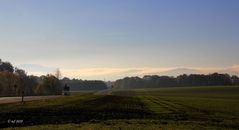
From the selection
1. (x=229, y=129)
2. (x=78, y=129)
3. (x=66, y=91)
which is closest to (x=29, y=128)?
(x=78, y=129)

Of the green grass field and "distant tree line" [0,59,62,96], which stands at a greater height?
"distant tree line" [0,59,62,96]

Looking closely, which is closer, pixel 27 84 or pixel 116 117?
pixel 116 117

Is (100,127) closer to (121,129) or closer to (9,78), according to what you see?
(121,129)

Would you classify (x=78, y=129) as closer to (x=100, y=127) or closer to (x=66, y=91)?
(x=100, y=127)

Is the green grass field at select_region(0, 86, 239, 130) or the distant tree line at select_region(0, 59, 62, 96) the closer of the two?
the green grass field at select_region(0, 86, 239, 130)

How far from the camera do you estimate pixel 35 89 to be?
557ft

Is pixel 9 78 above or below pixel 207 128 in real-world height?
above

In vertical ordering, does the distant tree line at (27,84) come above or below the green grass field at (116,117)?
above

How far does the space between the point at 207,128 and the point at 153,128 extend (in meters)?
3.49

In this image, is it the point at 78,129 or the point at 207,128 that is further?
the point at 207,128

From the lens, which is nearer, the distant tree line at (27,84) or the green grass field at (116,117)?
the green grass field at (116,117)

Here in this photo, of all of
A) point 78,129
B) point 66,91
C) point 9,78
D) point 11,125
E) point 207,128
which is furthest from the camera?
point 9,78

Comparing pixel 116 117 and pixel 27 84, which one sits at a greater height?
pixel 27 84

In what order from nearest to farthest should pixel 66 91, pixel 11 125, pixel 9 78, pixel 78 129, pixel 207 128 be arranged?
pixel 78 129, pixel 207 128, pixel 11 125, pixel 66 91, pixel 9 78
